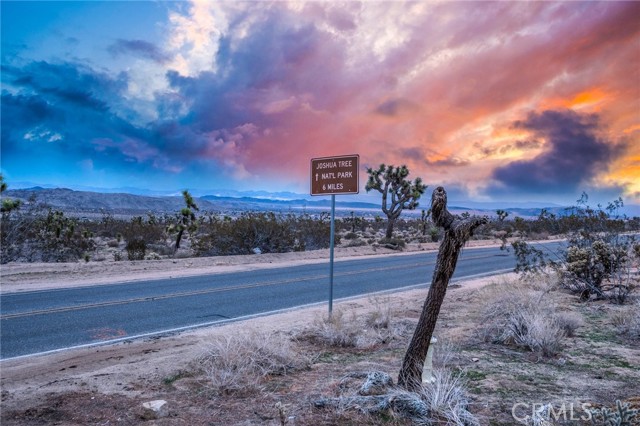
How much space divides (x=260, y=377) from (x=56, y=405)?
215cm

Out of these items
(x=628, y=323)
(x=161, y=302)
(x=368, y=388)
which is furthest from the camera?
(x=161, y=302)

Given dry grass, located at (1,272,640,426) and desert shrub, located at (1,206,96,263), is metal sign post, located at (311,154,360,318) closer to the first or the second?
dry grass, located at (1,272,640,426)

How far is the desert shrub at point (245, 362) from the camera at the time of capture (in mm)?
5023

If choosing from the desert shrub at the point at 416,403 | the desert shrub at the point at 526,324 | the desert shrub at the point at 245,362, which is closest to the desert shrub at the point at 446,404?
the desert shrub at the point at 416,403

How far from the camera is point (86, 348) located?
24.7 ft

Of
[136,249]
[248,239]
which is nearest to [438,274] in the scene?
[248,239]

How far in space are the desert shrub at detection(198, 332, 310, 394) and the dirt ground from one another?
105 millimetres

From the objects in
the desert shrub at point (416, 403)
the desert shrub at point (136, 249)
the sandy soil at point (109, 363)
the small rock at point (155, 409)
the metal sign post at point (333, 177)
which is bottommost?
the sandy soil at point (109, 363)

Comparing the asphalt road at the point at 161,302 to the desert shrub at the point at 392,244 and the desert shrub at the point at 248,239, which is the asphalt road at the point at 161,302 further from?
the desert shrub at the point at 392,244

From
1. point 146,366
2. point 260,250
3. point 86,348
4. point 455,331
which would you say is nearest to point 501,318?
point 455,331

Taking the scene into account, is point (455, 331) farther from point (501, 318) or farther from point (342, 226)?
point (342, 226)

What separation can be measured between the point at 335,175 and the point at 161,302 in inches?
241

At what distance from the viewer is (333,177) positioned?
880cm

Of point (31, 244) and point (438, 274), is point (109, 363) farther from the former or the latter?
point (31, 244)
